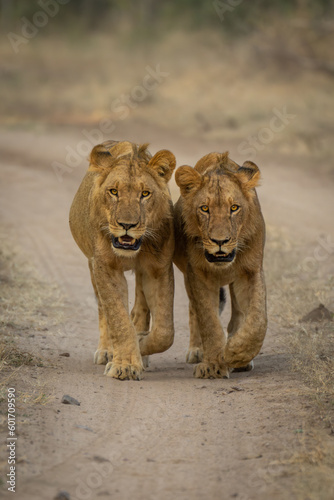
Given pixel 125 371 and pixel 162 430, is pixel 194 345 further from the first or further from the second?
pixel 162 430

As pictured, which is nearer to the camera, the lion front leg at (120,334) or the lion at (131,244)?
the lion at (131,244)

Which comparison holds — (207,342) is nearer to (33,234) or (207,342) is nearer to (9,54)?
(33,234)

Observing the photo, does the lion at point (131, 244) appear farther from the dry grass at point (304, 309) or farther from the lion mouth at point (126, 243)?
the dry grass at point (304, 309)

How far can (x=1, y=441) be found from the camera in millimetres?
4012

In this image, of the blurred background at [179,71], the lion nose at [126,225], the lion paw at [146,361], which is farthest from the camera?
the blurred background at [179,71]

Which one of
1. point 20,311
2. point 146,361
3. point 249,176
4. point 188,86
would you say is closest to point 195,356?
point 146,361

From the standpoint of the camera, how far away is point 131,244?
5.57m

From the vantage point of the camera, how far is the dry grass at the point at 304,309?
5.16m

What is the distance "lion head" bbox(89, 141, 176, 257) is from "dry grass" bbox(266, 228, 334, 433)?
152 centimetres

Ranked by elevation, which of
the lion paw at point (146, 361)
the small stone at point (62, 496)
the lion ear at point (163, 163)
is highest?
the lion ear at point (163, 163)

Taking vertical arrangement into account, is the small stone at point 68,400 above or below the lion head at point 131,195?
below

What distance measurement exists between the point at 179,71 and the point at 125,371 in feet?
65.0

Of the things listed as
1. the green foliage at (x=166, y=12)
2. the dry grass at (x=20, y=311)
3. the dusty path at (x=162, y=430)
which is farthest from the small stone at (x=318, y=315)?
the green foliage at (x=166, y=12)

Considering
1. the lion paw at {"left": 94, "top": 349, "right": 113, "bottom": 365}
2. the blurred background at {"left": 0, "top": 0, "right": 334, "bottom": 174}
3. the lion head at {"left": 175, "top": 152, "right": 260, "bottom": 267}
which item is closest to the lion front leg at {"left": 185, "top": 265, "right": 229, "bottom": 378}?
the lion head at {"left": 175, "top": 152, "right": 260, "bottom": 267}
